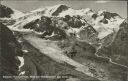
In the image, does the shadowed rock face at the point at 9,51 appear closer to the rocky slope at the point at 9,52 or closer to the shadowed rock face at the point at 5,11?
the rocky slope at the point at 9,52

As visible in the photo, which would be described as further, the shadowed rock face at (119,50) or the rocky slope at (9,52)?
the shadowed rock face at (119,50)

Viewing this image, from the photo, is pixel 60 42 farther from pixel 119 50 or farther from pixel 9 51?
pixel 119 50

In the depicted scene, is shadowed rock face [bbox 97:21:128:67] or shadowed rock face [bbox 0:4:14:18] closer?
shadowed rock face [bbox 0:4:14:18]

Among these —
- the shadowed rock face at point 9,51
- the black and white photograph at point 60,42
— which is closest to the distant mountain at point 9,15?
the black and white photograph at point 60,42

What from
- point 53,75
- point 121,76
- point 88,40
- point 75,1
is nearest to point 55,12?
point 75,1

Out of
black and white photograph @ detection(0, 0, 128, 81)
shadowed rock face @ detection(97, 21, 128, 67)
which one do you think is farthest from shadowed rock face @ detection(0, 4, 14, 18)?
shadowed rock face @ detection(97, 21, 128, 67)

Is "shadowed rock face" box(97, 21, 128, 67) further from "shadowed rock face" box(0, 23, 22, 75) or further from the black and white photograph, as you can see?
"shadowed rock face" box(0, 23, 22, 75)

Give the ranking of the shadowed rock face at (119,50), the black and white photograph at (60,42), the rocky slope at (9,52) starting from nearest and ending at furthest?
the rocky slope at (9,52)
the black and white photograph at (60,42)
the shadowed rock face at (119,50)

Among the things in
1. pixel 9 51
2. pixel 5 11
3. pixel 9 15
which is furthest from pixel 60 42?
pixel 5 11
